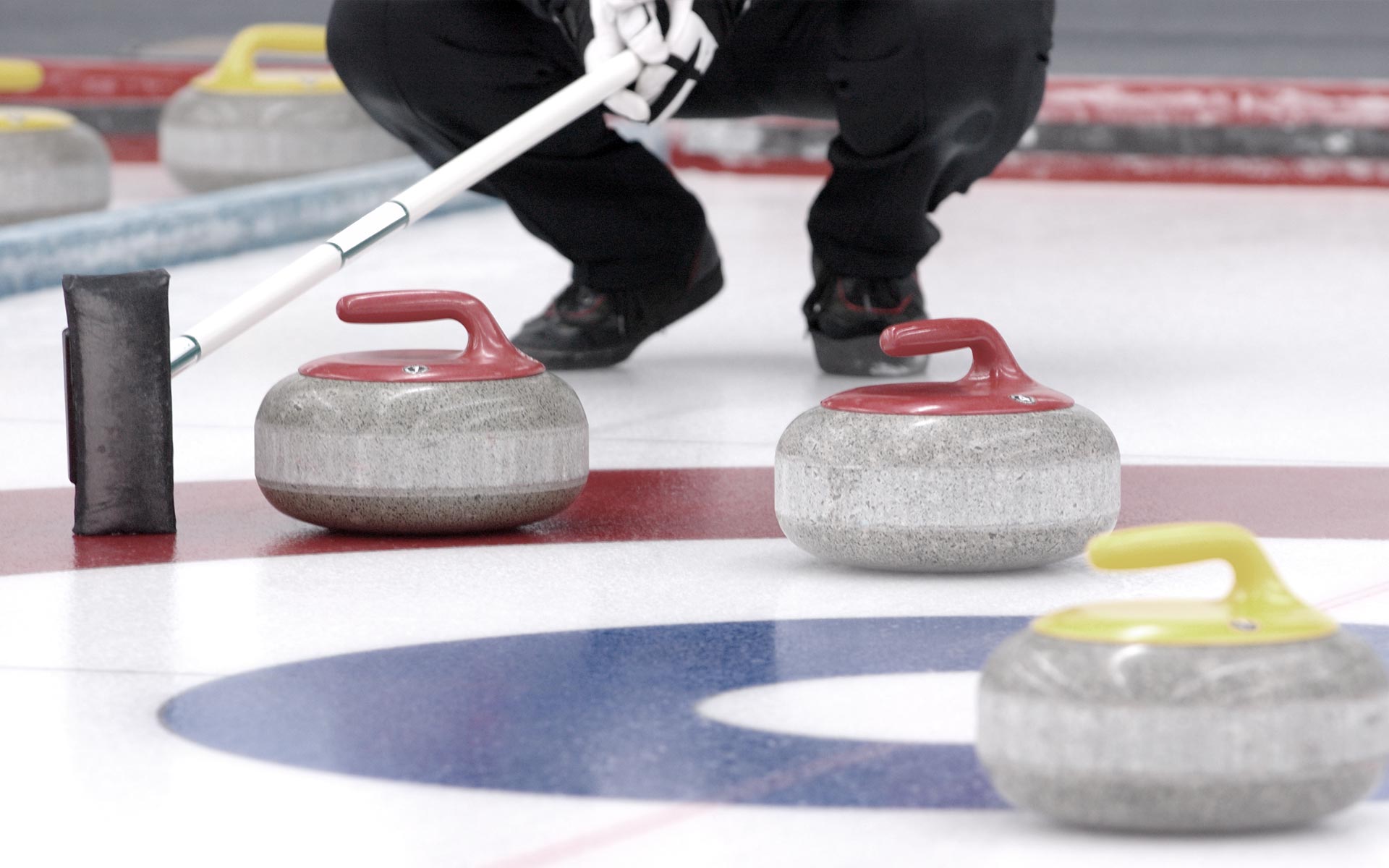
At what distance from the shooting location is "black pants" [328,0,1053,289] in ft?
8.77

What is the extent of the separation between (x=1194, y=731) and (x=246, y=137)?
14.2ft

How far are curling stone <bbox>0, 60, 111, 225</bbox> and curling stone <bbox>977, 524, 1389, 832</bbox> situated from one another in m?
3.54

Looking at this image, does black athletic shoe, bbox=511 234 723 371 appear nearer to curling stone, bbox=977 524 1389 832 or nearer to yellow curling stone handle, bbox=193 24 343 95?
curling stone, bbox=977 524 1389 832

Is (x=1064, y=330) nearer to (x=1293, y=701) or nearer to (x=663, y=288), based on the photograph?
(x=663, y=288)

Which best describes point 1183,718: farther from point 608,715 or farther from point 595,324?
point 595,324

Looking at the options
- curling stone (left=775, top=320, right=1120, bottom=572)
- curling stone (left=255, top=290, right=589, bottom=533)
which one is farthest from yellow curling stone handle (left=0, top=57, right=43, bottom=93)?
curling stone (left=775, top=320, right=1120, bottom=572)

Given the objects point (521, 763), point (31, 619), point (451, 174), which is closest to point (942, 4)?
point (451, 174)

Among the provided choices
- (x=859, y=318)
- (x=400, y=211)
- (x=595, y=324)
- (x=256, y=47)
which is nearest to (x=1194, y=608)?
(x=400, y=211)

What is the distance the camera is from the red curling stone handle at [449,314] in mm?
1916

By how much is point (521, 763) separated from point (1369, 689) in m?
0.44

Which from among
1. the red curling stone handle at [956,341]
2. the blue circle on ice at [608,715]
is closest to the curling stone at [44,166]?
the red curling stone handle at [956,341]

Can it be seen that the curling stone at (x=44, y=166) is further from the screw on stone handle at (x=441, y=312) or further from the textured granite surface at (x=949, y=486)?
the textured granite surface at (x=949, y=486)

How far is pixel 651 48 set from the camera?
7.85ft

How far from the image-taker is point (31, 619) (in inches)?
64.4
